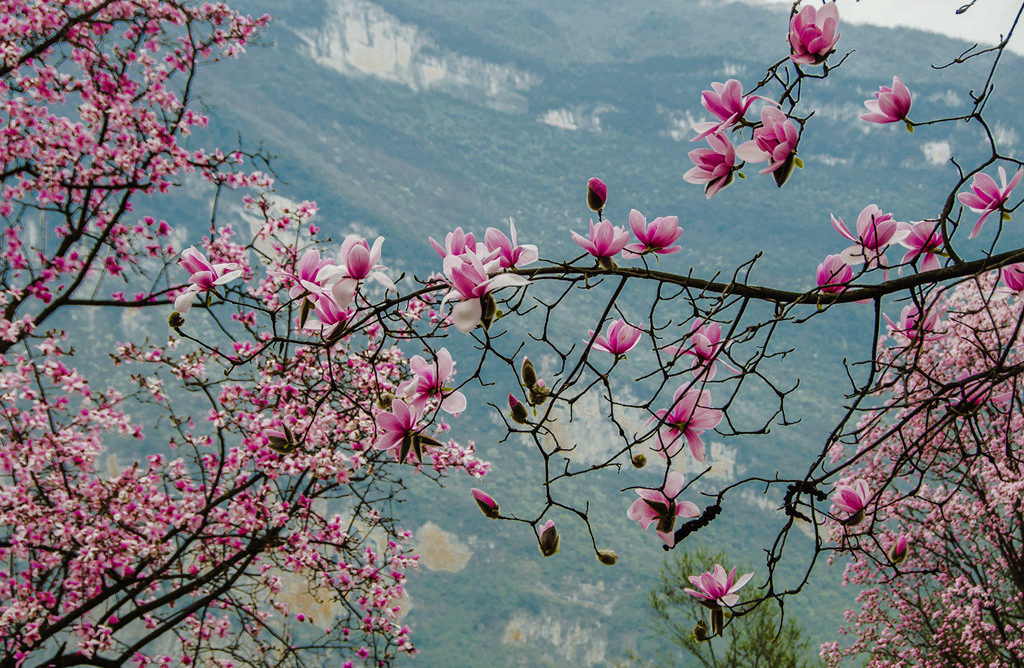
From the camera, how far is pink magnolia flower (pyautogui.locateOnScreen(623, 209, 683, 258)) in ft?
2.89

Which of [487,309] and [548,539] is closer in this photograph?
[487,309]

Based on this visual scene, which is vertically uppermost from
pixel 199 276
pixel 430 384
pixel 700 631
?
pixel 199 276

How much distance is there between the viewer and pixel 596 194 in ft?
2.95

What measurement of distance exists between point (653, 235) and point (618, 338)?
15 cm

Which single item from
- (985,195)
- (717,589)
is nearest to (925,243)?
(985,195)

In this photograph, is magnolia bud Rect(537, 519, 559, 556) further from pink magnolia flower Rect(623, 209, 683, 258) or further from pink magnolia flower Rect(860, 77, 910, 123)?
pink magnolia flower Rect(860, 77, 910, 123)

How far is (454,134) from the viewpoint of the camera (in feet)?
139

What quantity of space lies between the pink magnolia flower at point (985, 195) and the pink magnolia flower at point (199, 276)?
90cm

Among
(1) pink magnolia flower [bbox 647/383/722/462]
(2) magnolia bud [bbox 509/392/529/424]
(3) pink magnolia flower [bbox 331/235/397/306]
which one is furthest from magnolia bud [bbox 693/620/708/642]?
(3) pink magnolia flower [bbox 331/235/397/306]

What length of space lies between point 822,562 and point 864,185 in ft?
73.9

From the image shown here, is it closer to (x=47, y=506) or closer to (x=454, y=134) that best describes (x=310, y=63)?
(x=454, y=134)

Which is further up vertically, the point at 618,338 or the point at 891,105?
the point at 891,105

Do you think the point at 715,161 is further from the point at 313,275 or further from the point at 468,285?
the point at 313,275

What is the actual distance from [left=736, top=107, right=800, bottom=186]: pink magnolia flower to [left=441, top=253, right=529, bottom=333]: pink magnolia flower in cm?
35
